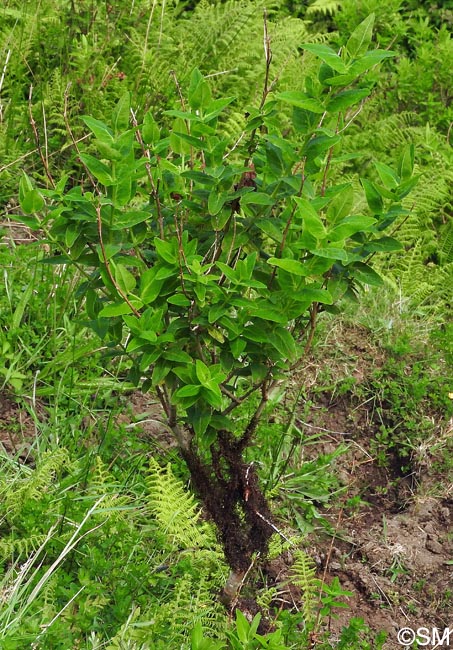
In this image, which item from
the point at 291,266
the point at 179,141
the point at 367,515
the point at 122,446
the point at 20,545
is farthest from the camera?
the point at 367,515

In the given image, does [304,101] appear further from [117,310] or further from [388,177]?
[117,310]

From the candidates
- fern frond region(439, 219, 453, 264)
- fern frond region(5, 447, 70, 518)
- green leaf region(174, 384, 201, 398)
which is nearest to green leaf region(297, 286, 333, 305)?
green leaf region(174, 384, 201, 398)

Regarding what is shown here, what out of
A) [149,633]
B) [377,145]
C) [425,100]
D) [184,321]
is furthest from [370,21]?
[425,100]

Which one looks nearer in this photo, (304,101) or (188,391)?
(304,101)

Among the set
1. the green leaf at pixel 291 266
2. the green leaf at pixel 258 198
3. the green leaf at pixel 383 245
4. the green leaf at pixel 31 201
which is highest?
the green leaf at pixel 258 198

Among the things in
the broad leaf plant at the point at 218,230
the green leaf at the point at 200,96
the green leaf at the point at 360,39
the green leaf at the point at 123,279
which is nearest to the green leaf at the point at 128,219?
the broad leaf plant at the point at 218,230

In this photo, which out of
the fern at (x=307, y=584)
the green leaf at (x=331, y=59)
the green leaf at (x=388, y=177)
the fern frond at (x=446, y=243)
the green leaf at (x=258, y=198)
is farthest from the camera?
the fern frond at (x=446, y=243)

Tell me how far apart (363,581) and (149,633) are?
1.00 m

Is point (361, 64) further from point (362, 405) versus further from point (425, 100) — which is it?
point (425, 100)

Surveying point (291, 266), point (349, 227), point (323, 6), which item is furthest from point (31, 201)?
point (323, 6)

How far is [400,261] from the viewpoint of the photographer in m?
5.04

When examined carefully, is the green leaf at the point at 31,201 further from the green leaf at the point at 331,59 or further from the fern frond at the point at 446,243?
the fern frond at the point at 446,243

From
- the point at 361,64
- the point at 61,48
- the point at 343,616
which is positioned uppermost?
the point at 361,64

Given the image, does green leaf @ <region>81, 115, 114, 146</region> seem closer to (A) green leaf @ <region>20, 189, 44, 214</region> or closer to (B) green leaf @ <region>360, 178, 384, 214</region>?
(A) green leaf @ <region>20, 189, 44, 214</region>
